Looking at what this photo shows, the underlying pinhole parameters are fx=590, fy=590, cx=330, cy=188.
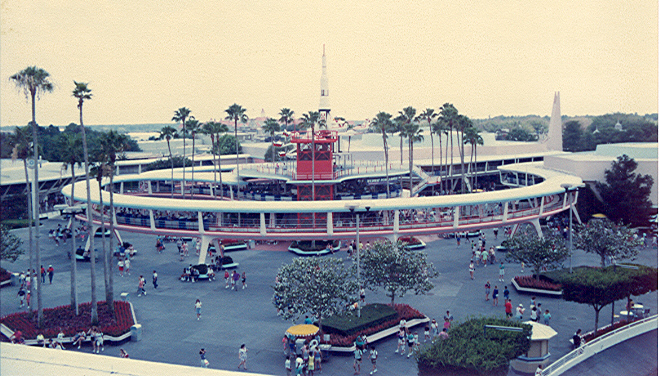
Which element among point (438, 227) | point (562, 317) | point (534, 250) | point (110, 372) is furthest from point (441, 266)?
point (110, 372)

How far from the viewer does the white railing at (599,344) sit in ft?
80.5

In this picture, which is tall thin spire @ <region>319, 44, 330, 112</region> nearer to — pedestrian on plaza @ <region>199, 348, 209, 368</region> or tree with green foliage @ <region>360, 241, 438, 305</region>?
tree with green foliage @ <region>360, 241, 438, 305</region>

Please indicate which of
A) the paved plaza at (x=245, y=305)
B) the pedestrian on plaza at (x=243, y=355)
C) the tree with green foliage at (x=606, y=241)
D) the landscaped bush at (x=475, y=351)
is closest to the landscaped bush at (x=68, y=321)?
the paved plaza at (x=245, y=305)

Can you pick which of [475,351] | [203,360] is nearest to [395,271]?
[475,351]

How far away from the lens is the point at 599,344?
1048 inches

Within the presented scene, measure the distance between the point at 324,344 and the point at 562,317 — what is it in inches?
541

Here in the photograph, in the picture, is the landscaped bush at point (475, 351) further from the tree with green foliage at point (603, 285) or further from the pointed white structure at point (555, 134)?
the pointed white structure at point (555, 134)

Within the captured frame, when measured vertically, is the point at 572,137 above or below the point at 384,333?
above

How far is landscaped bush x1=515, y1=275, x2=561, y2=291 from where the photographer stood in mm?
36281

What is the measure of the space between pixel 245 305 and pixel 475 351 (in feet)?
55.1

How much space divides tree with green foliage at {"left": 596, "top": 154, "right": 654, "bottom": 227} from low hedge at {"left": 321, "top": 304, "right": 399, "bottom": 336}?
3426cm

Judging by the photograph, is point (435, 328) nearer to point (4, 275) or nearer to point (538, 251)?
point (538, 251)

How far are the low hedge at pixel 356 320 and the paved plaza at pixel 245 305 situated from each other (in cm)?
136

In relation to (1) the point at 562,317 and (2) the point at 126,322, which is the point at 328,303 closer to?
(2) the point at 126,322
